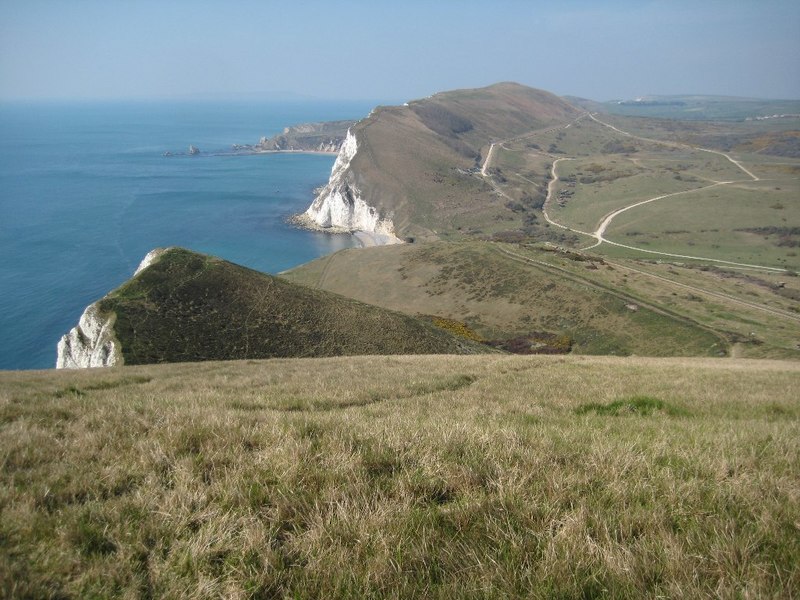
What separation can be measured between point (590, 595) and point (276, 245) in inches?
5790

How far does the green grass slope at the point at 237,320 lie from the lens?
4144 centimetres

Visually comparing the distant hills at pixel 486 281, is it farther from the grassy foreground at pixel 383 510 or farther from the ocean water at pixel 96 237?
the grassy foreground at pixel 383 510

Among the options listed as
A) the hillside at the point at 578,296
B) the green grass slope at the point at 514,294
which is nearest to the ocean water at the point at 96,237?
the green grass slope at the point at 514,294

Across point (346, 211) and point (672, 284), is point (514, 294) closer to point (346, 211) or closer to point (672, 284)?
point (672, 284)

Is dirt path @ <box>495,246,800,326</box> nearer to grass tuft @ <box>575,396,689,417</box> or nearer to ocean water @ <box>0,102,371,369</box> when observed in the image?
ocean water @ <box>0,102,371,369</box>

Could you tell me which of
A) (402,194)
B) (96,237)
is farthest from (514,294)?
(96,237)

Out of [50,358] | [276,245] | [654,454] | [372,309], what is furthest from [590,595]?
[276,245]

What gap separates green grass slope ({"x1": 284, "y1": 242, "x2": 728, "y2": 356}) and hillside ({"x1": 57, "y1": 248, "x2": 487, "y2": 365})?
3042 centimetres

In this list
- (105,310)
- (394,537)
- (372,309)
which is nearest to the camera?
(394,537)

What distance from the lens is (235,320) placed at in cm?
4616

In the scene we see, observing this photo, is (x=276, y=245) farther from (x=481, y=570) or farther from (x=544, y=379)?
(x=481, y=570)

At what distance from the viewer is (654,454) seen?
4.73 m

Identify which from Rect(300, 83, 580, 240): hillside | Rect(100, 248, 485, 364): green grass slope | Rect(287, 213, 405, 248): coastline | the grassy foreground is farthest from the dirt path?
the grassy foreground

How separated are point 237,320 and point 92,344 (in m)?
12.7
